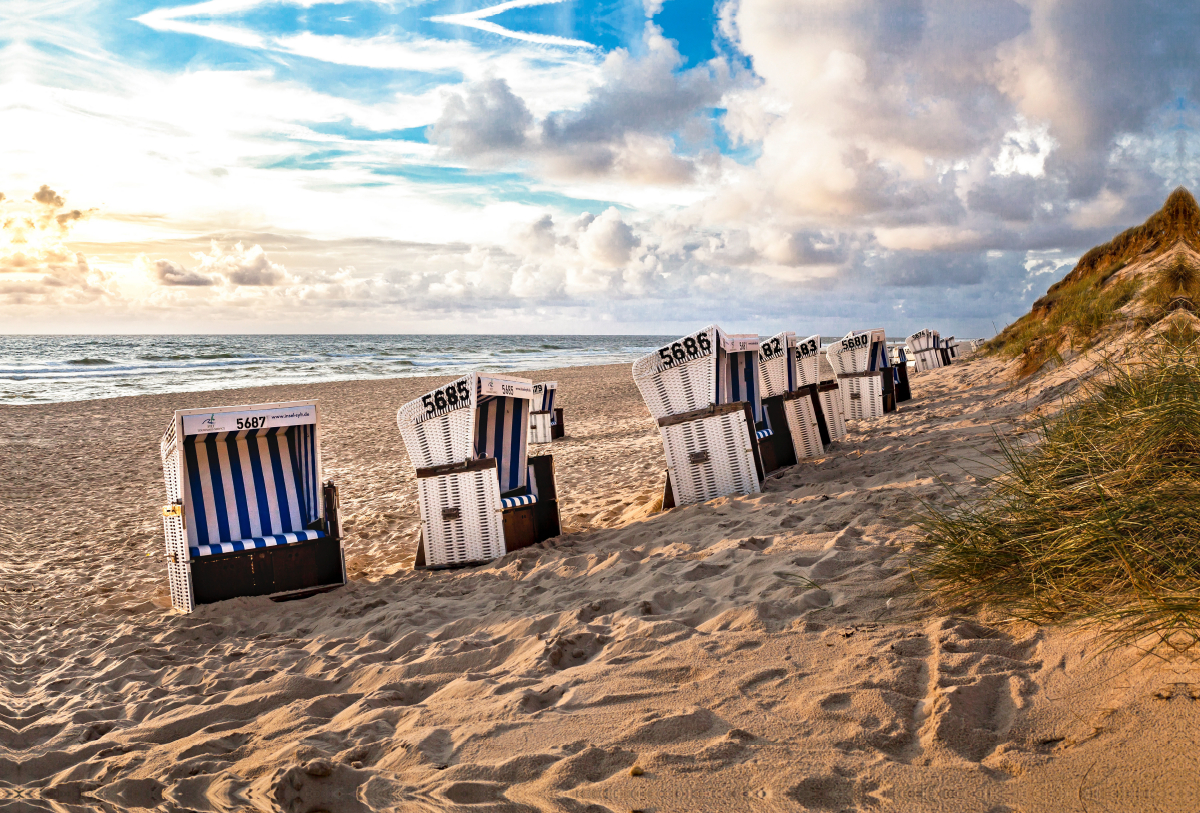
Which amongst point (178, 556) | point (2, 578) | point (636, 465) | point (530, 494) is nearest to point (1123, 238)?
point (636, 465)

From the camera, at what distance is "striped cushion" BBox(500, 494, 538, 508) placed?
19.7ft

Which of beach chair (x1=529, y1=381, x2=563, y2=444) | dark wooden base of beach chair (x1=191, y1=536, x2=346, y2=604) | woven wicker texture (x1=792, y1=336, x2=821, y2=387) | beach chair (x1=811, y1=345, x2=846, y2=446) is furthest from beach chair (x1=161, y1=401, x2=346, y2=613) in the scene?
beach chair (x1=529, y1=381, x2=563, y2=444)

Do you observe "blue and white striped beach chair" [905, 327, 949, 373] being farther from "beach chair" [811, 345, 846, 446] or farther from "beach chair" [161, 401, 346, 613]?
"beach chair" [161, 401, 346, 613]

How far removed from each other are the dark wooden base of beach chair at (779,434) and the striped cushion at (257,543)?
15.8ft

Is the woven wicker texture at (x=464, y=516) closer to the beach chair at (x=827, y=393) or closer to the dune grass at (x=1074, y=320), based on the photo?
the beach chair at (x=827, y=393)

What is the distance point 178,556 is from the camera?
5.17 m

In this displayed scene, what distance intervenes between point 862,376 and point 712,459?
7.09 m

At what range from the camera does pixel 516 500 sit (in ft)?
20.1

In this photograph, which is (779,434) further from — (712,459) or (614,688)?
(614,688)

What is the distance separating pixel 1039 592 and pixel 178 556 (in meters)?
5.27

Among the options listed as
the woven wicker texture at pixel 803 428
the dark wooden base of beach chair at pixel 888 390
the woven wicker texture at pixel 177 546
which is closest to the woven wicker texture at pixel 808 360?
the woven wicker texture at pixel 803 428

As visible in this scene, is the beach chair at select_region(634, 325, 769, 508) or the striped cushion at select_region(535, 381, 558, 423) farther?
the striped cushion at select_region(535, 381, 558, 423)

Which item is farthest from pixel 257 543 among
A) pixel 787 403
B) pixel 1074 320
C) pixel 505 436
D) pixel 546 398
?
pixel 1074 320

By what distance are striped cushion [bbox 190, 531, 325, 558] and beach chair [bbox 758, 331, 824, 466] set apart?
4.88 m
